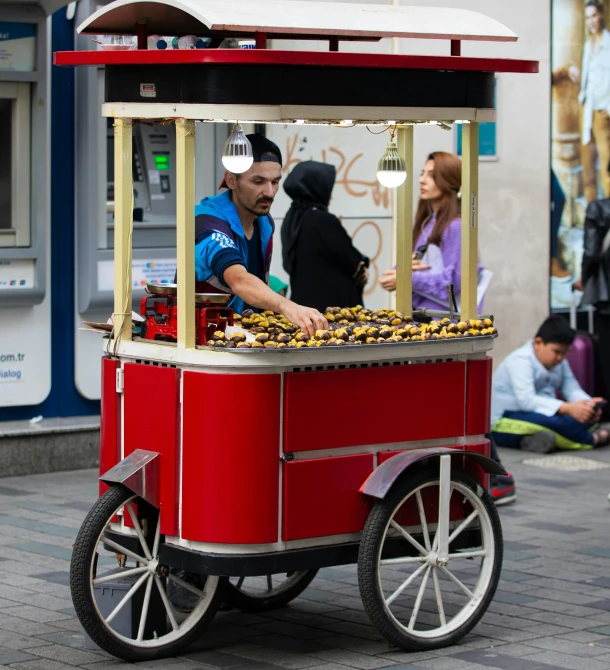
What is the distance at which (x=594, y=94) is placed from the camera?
37.0 feet

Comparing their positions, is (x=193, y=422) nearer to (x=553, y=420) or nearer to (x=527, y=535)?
(x=527, y=535)

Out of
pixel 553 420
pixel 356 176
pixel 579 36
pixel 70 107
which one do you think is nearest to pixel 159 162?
pixel 70 107

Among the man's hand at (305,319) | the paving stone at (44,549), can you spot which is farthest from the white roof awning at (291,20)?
the paving stone at (44,549)

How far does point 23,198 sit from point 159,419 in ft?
12.2

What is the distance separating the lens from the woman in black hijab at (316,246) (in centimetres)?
789

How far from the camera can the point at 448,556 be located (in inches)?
205

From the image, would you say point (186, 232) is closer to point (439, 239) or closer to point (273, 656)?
point (273, 656)

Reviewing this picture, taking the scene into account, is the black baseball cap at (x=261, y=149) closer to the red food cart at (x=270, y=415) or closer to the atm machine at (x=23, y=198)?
the red food cart at (x=270, y=415)

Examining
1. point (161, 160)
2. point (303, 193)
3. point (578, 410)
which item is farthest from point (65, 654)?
point (578, 410)

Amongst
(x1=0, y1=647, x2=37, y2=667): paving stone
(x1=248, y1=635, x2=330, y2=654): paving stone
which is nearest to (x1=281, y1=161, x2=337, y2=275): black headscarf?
(x1=248, y1=635, x2=330, y2=654): paving stone

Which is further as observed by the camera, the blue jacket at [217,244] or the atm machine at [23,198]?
the atm machine at [23,198]

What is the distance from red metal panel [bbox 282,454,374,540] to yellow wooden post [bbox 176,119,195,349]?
59 cm

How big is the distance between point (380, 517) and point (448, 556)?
1.31 ft

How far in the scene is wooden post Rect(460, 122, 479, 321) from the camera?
5.45 m
